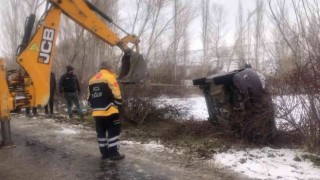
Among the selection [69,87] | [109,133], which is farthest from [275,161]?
[69,87]

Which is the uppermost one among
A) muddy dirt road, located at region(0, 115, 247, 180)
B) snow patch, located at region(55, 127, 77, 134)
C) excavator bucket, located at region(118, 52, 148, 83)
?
excavator bucket, located at region(118, 52, 148, 83)

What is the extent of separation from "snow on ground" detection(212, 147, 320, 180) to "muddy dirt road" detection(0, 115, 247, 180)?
321mm

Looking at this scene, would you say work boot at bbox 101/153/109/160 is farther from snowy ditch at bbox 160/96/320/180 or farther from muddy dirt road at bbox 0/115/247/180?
snowy ditch at bbox 160/96/320/180

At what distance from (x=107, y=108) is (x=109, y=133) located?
47 cm

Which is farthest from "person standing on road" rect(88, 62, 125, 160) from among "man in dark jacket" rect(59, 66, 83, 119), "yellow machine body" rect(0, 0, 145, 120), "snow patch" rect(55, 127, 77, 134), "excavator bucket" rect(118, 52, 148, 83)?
"man in dark jacket" rect(59, 66, 83, 119)

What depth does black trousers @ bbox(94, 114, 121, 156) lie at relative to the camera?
737cm

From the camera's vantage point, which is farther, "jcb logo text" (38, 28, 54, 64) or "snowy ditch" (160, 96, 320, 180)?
"jcb logo text" (38, 28, 54, 64)

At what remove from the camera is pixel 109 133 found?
24.3 feet

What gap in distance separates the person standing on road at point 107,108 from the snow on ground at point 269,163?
180 cm

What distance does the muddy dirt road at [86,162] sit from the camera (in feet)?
20.9

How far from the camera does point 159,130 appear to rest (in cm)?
991

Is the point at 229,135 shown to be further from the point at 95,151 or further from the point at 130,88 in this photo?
the point at 130,88

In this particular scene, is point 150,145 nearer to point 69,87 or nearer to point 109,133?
point 109,133

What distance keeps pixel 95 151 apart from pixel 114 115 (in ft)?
3.69
